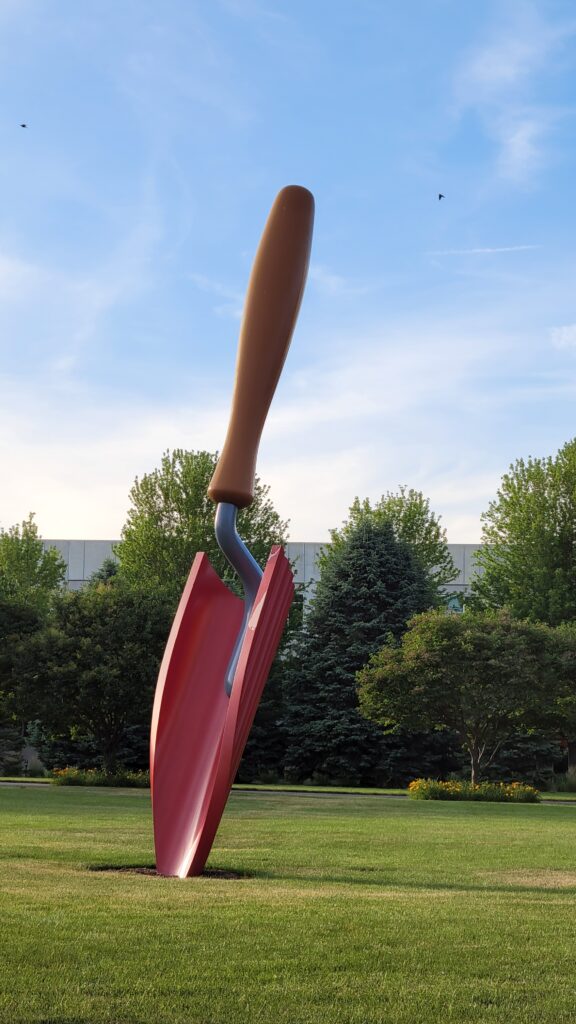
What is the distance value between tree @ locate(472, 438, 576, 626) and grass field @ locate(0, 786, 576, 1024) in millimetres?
22233

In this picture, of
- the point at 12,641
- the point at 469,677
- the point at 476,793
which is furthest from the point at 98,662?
the point at 476,793

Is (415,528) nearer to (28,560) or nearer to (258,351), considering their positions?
(28,560)

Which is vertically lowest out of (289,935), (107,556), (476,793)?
(476,793)

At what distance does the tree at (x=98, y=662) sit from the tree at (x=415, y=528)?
485 inches

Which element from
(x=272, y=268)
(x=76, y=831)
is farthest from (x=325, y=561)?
(x=272, y=268)

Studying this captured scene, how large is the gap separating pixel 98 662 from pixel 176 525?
33.4 ft

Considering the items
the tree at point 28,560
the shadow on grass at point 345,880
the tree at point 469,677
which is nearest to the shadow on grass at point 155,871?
the shadow on grass at point 345,880

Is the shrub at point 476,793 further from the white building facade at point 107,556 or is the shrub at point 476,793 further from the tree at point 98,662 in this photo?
the white building facade at point 107,556

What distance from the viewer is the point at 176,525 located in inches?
1382

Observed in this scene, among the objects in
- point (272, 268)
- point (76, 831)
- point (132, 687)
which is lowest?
point (76, 831)

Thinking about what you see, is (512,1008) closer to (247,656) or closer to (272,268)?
(247,656)

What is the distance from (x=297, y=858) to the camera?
9.98m

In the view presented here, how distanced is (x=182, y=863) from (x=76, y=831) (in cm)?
457

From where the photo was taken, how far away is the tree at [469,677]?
24125mm
